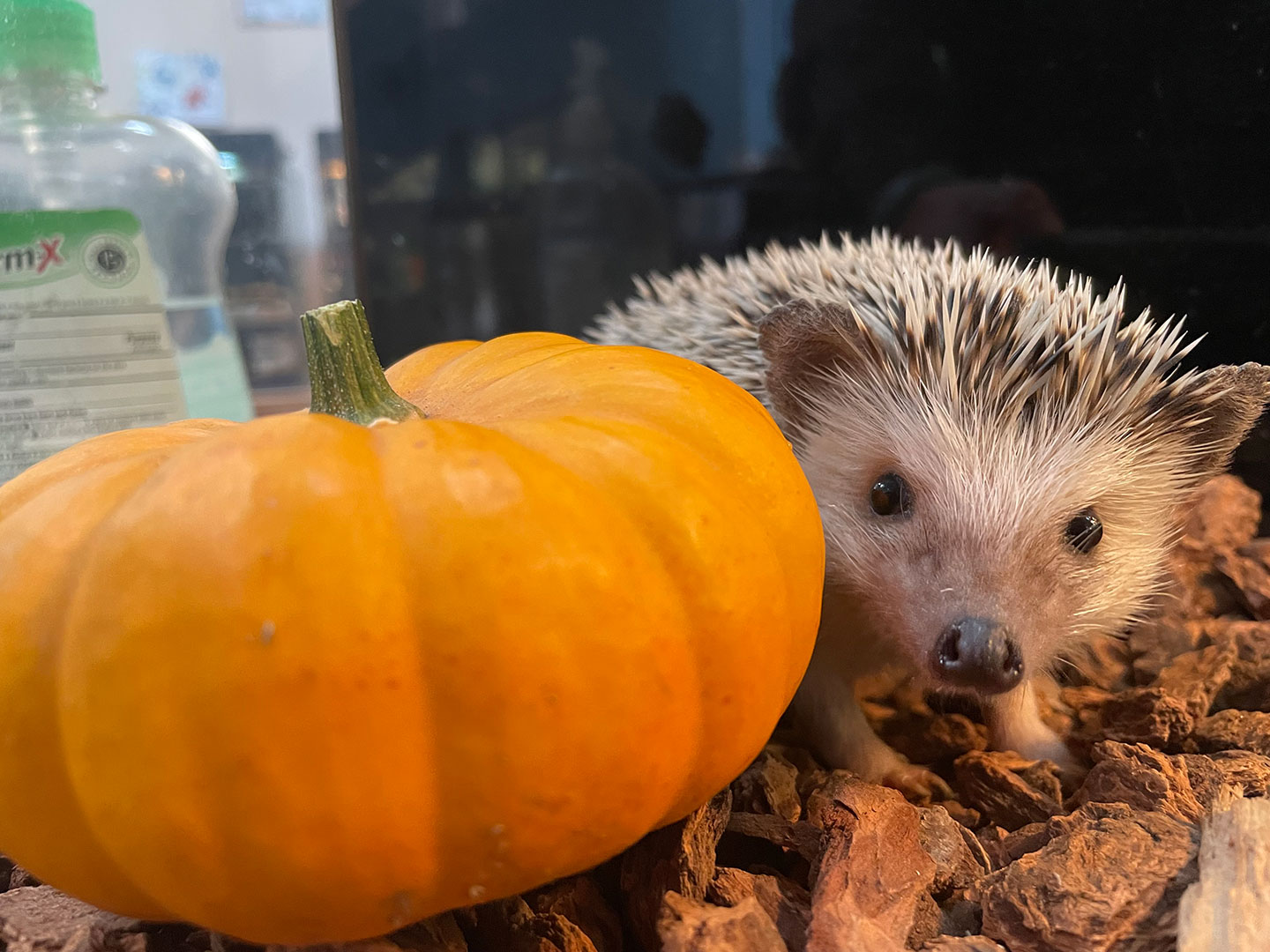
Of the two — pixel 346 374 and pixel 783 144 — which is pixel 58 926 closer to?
pixel 346 374

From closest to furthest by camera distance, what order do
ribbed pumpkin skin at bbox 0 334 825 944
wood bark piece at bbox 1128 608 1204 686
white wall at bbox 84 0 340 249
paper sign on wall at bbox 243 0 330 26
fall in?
1. ribbed pumpkin skin at bbox 0 334 825 944
2. wood bark piece at bbox 1128 608 1204 686
3. white wall at bbox 84 0 340 249
4. paper sign on wall at bbox 243 0 330 26

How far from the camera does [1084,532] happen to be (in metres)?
1.29

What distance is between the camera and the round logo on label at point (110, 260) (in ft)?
5.38

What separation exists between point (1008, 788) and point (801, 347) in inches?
27.6

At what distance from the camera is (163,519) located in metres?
0.72

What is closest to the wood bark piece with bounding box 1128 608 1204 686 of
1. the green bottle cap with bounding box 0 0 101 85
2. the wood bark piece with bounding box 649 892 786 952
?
the wood bark piece with bounding box 649 892 786 952

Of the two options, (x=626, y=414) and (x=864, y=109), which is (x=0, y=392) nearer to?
(x=626, y=414)

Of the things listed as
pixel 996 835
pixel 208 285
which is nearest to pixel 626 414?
pixel 996 835

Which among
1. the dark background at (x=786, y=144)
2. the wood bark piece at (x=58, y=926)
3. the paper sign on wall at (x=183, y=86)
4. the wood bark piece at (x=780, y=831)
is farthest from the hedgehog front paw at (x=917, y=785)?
the paper sign on wall at (x=183, y=86)

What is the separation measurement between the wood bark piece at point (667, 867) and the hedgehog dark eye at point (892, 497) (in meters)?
0.56

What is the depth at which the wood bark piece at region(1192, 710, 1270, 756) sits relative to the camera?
113 centimetres

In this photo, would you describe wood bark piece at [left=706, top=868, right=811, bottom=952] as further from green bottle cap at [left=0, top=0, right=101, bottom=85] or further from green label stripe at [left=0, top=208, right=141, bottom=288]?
green bottle cap at [left=0, top=0, right=101, bottom=85]

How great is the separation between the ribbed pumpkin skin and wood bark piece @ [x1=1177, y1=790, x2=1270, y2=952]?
1.48 ft

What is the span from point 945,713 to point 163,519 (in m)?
1.20
